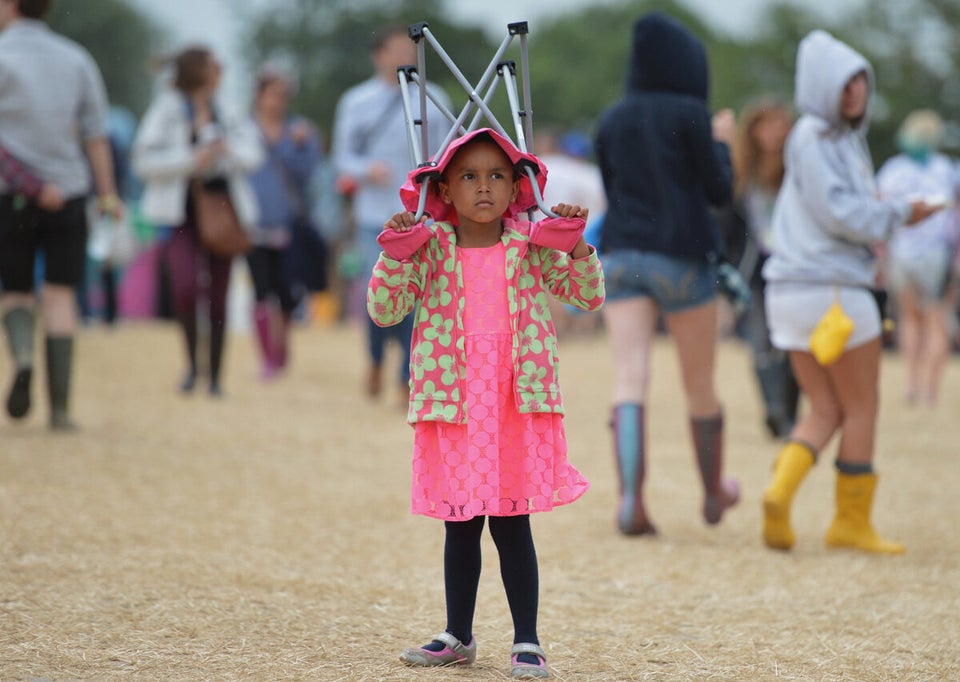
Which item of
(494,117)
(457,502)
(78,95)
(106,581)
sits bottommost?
(106,581)

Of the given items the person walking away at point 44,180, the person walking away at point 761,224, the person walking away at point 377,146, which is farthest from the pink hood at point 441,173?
the person walking away at point 377,146

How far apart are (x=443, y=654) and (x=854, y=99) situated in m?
2.97

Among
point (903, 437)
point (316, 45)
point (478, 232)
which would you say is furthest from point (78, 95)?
point (316, 45)

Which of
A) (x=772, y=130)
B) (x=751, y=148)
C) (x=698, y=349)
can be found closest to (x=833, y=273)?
(x=698, y=349)

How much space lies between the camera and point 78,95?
24.7ft

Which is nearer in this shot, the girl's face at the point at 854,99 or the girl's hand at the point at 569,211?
the girl's hand at the point at 569,211

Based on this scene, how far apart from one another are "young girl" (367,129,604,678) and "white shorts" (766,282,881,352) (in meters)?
1.99

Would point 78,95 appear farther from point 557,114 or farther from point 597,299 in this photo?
point 557,114

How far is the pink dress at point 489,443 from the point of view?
3.68 metres

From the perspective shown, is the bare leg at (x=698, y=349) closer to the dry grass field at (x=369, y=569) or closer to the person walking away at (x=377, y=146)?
the dry grass field at (x=369, y=569)

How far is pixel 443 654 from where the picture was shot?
3.80 meters

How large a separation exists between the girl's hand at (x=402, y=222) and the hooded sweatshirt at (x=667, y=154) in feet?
7.69

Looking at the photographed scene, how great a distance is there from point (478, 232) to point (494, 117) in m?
0.29

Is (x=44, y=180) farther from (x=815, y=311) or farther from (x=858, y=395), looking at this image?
(x=858, y=395)
